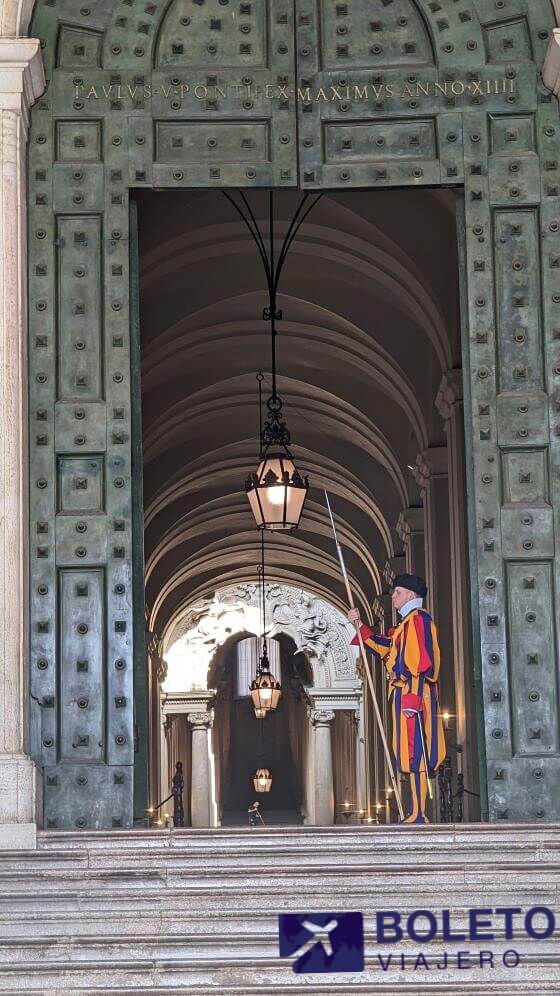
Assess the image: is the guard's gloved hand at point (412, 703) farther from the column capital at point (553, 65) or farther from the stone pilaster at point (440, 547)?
the stone pilaster at point (440, 547)

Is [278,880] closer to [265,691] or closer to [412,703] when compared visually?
[412,703]

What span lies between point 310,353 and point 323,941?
14751mm

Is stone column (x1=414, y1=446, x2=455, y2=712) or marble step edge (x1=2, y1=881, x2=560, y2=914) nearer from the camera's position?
marble step edge (x1=2, y1=881, x2=560, y2=914)

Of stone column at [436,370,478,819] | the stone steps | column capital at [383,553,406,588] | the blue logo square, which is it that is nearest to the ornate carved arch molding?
column capital at [383,553,406,588]

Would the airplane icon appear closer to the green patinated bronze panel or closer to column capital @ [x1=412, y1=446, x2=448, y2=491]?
the green patinated bronze panel

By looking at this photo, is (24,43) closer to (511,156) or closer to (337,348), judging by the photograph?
(511,156)

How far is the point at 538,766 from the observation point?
31.8 feet

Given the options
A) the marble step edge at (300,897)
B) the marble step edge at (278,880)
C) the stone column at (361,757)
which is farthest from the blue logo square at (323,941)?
the stone column at (361,757)

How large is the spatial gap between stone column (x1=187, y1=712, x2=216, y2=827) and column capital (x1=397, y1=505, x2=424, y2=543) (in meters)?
20.8

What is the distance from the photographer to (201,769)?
4481 cm

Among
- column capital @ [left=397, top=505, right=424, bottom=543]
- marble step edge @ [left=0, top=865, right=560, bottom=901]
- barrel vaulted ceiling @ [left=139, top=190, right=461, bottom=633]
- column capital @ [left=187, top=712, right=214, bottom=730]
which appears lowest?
marble step edge @ [left=0, top=865, right=560, bottom=901]

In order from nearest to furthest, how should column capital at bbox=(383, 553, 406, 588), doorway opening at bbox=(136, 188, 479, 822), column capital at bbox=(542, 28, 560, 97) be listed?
column capital at bbox=(542, 28, 560, 97) < doorway opening at bbox=(136, 188, 479, 822) < column capital at bbox=(383, 553, 406, 588)

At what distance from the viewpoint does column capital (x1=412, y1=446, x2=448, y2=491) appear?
19.6 metres

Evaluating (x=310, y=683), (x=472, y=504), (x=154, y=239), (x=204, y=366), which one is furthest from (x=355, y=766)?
(x=472, y=504)
